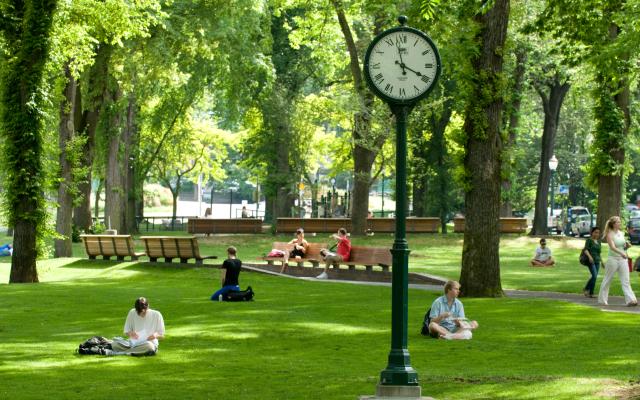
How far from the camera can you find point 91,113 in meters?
51.2

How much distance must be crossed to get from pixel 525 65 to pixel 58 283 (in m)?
28.8

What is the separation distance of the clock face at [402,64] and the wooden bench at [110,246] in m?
28.2

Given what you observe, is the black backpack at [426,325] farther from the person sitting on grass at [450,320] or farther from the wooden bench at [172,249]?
the wooden bench at [172,249]

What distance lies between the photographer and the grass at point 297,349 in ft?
47.1

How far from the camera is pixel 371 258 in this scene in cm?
3672

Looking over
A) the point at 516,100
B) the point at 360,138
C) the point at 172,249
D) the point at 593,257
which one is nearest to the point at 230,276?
the point at 593,257

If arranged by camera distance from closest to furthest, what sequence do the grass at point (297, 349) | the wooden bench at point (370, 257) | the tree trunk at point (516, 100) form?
1. the grass at point (297, 349)
2. the wooden bench at point (370, 257)
3. the tree trunk at point (516, 100)

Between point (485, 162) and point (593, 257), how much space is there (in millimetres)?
3503

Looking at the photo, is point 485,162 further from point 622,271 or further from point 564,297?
point 622,271

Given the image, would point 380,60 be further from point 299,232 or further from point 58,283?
point 299,232

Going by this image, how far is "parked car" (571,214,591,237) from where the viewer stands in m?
73.5

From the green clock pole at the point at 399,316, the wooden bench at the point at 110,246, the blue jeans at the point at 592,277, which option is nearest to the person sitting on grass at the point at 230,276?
the blue jeans at the point at 592,277

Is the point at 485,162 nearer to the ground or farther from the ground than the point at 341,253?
farther from the ground

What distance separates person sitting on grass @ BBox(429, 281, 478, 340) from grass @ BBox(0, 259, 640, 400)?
279mm
